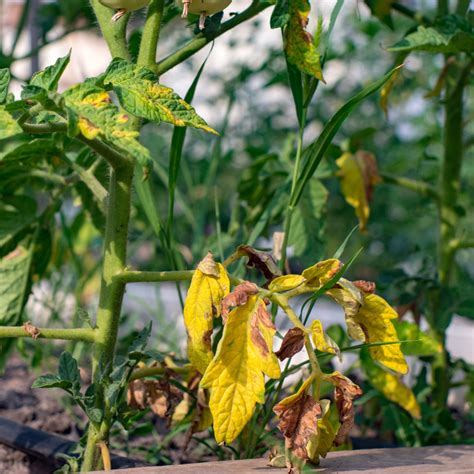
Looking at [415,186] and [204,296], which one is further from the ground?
[415,186]

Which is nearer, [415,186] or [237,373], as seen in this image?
[237,373]

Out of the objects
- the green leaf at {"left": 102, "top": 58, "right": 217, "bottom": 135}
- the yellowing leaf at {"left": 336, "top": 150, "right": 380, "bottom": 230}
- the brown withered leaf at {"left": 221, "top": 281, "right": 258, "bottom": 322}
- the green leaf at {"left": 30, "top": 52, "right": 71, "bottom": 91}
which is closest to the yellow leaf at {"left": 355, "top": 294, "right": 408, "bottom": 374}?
the brown withered leaf at {"left": 221, "top": 281, "right": 258, "bottom": 322}

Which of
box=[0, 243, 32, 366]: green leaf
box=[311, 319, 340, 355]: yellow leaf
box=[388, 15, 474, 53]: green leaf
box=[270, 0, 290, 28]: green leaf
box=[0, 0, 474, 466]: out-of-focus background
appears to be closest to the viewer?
box=[311, 319, 340, 355]: yellow leaf

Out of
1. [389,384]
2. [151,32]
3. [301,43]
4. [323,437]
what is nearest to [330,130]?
[301,43]

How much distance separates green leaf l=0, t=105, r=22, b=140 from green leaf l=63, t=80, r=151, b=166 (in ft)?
0.14

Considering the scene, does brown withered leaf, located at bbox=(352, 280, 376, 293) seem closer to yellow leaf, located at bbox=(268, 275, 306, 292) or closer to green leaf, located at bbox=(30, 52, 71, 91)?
yellow leaf, located at bbox=(268, 275, 306, 292)

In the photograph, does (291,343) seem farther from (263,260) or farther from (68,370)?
(68,370)

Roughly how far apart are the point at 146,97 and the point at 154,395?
1.38 feet

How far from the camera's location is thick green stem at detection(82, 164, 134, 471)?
2.76ft

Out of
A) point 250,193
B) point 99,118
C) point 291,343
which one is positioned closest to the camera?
point 99,118

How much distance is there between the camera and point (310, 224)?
3.95 ft

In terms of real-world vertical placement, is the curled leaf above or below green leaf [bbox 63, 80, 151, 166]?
below

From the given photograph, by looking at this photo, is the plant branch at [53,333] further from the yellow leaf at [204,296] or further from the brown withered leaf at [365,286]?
the brown withered leaf at [365,286]

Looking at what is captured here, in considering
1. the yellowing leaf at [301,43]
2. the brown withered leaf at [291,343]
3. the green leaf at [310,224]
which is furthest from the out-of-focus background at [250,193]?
the brown withered leaf at [291,343]
